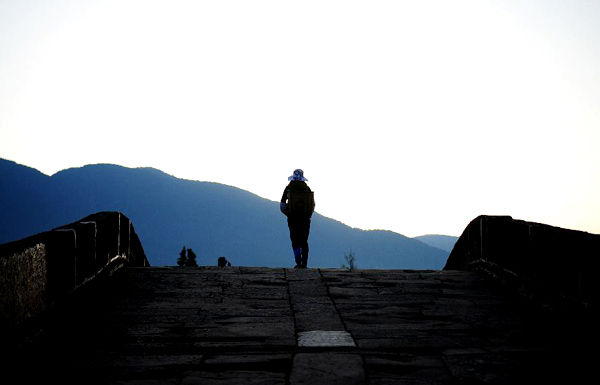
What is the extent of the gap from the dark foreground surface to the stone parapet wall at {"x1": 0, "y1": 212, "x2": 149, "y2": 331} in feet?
0.75

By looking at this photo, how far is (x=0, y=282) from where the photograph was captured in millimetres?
3877

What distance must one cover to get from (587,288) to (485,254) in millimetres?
3584

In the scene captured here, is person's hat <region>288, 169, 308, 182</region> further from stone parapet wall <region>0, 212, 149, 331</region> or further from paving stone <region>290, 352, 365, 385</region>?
paving stone <region>290, 352, 365, 385</region>

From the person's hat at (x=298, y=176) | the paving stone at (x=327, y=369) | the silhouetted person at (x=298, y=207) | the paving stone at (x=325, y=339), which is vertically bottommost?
the paving stone at (x=327, y=369)

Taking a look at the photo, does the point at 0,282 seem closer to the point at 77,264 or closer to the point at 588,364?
the point at 77,264

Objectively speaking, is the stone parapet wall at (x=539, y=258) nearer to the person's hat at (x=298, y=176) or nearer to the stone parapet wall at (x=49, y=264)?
the person's hat at (x=298, y=176)

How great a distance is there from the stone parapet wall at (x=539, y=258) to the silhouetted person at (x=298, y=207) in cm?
285

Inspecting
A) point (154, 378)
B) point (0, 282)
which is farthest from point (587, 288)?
point (0, 282)

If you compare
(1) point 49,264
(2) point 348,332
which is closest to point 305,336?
(2) point 348,332

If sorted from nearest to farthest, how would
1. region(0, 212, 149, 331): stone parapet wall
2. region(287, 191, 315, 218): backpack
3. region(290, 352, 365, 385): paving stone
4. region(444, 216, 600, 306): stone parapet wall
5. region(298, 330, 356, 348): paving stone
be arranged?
region(290, 352, 365, 385): paving stone
region(0, 212, 149, 331): stone parapet wall
region(298, 330, 356, 348): paving stone
region(444, 216, 600, 306): stone parapet wall
region(287, 191, 315, 218): backpack

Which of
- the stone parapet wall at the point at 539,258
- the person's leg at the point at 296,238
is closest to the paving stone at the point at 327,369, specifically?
the stone parapet wall at the point at 539,258

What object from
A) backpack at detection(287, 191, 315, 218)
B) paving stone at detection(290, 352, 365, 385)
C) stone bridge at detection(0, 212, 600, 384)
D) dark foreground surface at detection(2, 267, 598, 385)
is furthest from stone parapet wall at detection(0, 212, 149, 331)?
backpack at detection(287, 191, 315, 218)

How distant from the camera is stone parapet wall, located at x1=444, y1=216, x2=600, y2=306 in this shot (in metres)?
5.05

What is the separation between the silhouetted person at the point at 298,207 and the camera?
1067 cm
